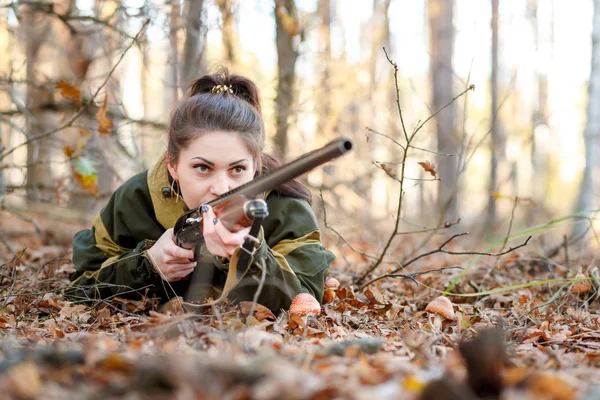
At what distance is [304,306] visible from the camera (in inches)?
125

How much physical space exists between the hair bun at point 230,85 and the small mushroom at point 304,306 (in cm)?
121

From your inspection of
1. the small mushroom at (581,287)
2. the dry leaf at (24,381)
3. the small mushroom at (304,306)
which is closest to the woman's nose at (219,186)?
the small mushroom at (304,306)

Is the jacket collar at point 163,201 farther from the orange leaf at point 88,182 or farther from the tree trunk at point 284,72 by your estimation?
the tree trunk at point 284,72

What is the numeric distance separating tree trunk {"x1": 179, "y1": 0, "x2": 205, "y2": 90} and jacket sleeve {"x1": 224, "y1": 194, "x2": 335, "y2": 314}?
294 cm

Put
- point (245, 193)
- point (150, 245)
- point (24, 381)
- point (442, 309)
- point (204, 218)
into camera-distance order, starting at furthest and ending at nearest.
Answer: point (150, 245)
point (442, 309)
point (204, 218)
point (245, 193)
point (24, 381)

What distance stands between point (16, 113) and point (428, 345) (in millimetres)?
4619

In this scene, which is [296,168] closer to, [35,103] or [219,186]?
[219,186]

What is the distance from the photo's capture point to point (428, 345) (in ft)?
8.11

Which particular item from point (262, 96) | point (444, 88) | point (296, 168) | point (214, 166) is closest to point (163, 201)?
point (214, 166)

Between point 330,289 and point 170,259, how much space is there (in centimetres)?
111

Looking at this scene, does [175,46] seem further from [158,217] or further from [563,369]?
[563,369]

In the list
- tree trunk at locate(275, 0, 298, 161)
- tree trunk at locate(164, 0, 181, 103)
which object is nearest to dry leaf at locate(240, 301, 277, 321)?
tree trunk at locate(164, 0, 181, 103)

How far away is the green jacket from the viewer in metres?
3.24

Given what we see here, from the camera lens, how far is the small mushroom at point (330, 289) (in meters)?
3.75
